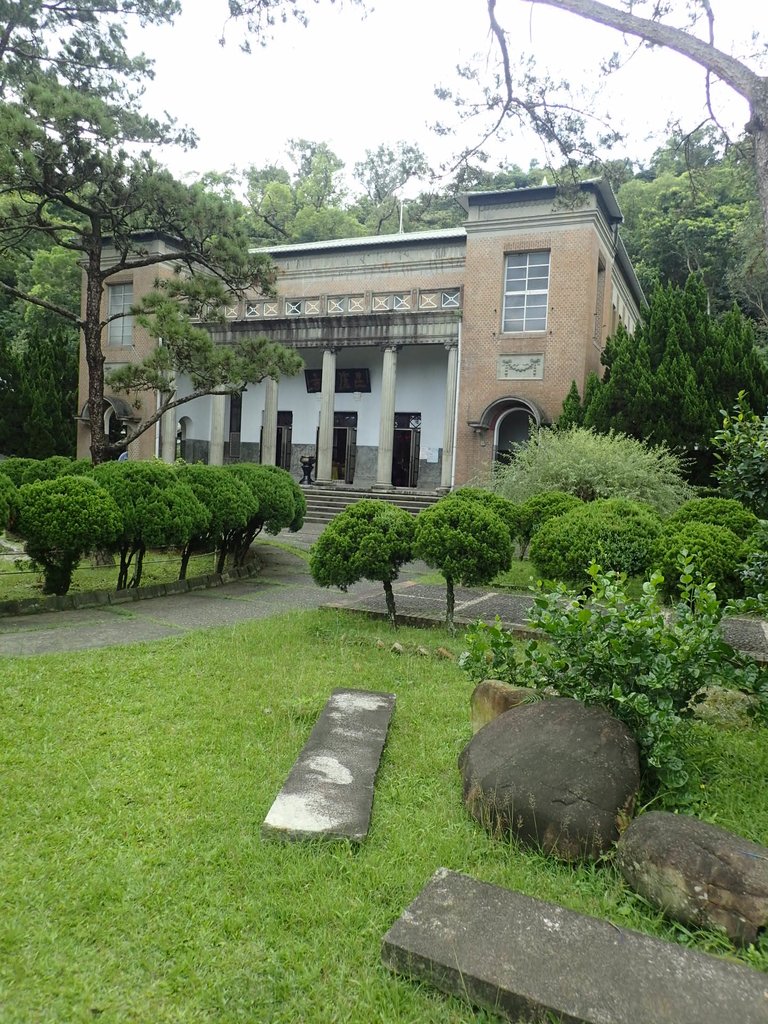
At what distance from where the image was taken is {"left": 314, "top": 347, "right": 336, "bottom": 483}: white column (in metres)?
22.3

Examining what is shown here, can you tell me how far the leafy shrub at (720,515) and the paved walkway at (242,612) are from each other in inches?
43.4

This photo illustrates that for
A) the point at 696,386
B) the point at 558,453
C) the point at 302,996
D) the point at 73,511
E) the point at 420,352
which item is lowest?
the point at 302,996

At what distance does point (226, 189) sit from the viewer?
38.6 m

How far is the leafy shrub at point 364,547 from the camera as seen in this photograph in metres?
7.16

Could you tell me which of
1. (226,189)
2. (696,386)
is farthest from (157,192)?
(226,189)

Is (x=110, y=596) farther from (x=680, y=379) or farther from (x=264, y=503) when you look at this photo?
(x=680, y=379)

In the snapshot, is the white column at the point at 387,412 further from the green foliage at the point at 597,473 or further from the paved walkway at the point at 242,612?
the paved walkway at the point at 242,612

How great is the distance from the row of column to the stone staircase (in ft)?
2.39

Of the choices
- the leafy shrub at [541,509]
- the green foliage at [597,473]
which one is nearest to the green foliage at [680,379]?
the green foliage at [597,473]

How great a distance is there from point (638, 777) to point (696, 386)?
14843mm

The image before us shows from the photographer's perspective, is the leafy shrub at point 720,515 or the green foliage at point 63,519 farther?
the leafy shrub at point 720,515

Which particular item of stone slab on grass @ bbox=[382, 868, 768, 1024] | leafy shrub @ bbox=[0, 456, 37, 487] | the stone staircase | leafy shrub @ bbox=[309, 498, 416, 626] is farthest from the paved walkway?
the stone staircase

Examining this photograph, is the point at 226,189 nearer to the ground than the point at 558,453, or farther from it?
farther from it

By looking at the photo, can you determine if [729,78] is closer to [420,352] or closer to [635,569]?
[635,569]
